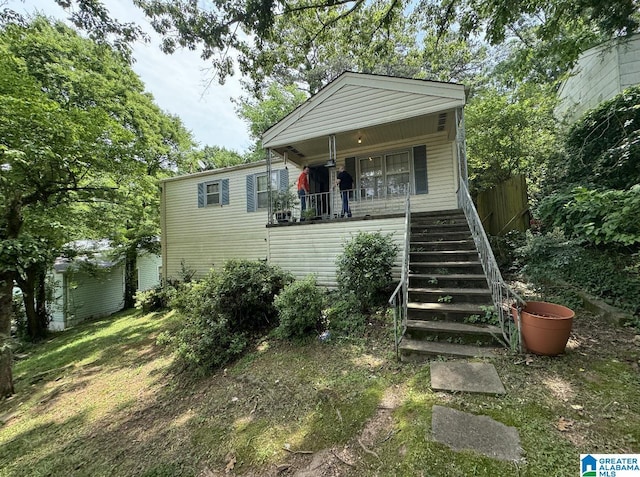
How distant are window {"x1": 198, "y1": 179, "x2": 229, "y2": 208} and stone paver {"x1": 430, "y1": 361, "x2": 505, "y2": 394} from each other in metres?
9.86

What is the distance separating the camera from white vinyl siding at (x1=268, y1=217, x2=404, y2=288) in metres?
6.52

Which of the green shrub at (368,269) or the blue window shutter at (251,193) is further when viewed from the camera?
the blue window shutter at (251,193)

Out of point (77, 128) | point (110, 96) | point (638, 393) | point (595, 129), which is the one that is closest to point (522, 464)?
point (638, 393)

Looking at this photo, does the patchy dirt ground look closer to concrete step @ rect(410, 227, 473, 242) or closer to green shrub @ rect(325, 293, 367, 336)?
green shrub @ rect(325, 293, 367, 336)

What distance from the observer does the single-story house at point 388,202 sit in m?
4.29

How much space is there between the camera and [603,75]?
809cm

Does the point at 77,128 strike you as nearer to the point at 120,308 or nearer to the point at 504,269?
the point at 504,269

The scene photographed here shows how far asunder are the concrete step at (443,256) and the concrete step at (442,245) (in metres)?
0.22

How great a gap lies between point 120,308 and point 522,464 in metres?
19.1

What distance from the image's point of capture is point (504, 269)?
7.01m

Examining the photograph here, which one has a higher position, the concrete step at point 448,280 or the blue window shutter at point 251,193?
the blue window shutter at point 251,193

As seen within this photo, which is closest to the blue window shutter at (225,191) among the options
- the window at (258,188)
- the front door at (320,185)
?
the window at (258,188)

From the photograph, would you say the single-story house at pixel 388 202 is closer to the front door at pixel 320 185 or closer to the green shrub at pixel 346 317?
the front door at pixel 320 185

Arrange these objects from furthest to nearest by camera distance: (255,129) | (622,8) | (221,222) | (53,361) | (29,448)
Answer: (255,129) → (221,222) → (53,361) → (622,8) → (29,448)
